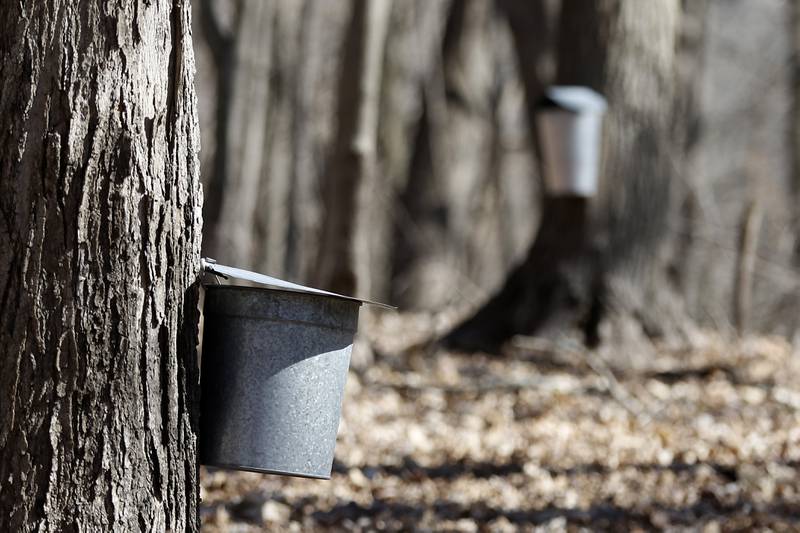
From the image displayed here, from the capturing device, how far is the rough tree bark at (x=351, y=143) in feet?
27.7

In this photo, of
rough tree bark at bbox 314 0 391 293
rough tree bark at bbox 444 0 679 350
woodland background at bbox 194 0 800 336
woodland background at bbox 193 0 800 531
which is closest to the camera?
woodland background at bbox 193 0 800 531

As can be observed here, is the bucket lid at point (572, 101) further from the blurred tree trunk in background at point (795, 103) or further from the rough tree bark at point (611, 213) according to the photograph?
the blurred tree trunk in background at point (795, 103)

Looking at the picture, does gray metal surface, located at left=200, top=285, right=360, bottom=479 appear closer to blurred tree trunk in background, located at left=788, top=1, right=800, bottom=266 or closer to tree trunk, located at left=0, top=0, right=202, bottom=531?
tree trunk, located at left=0, top=0, right=202, bottom=531

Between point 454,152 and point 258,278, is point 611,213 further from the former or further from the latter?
point 454,152

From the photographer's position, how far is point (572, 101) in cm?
865

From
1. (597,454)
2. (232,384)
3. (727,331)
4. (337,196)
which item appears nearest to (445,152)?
(727,331)

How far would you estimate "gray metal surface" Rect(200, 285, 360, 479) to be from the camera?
127 inches

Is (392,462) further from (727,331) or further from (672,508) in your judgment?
(727,331)

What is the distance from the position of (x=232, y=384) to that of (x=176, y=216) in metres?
0.53

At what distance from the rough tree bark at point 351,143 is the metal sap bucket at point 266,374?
5.10m

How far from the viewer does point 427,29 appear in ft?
83.1

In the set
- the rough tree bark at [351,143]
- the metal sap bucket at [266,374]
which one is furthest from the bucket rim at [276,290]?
the rough tree bark at [351,143]

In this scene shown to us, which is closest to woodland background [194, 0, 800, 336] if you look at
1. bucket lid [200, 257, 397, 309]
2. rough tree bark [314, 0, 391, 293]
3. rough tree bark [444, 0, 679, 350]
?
rough tree bark [314, 0, 391, 293]

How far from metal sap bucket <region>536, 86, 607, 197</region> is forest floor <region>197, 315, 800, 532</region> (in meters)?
1.37
